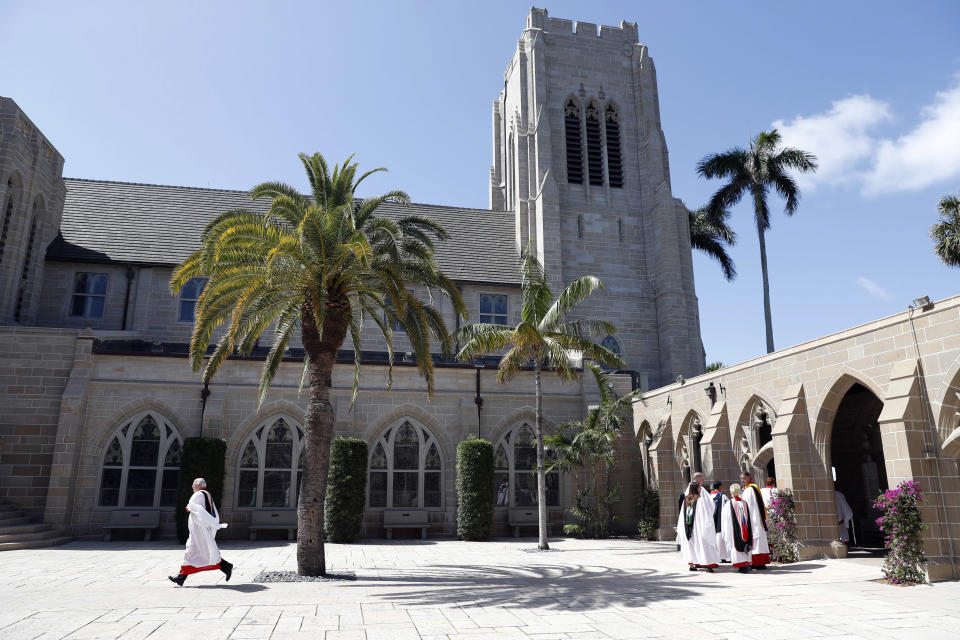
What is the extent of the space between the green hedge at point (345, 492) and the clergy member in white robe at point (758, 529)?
9.87 metres

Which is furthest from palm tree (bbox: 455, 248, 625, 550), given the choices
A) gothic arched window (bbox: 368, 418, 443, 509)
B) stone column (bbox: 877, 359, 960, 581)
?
stone column (bbox: 877, 359, 960, 581)

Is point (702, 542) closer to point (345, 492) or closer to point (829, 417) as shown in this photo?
point (829, 417)

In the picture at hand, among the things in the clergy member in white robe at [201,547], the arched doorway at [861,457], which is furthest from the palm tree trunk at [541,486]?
the clergy member in white robe at [201,547]

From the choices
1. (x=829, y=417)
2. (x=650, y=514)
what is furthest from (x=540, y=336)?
(x=829, y=417)

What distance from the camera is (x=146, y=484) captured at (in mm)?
17969

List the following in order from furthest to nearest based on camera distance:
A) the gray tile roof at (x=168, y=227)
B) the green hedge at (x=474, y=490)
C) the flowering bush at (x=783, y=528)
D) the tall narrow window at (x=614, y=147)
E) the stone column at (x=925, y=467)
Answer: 1. the tall narrow window at (x=614, y=147)
2. the gray tile roof at (x=168, y=227)
3. the green hedge at (x=474, y=490)
4. the flowering bush at (x=783, y=528)
5. the stone column at (x=925, y=467)

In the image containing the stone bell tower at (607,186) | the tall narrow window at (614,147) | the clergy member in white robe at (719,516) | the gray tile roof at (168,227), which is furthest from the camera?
the tall narrow window at (614,147)

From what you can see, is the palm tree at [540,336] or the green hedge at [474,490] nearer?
the palm tree at [540,336]

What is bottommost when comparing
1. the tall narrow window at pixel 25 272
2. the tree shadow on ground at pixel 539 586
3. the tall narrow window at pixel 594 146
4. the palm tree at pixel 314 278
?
the tree shadow on ground at pixel 539 586

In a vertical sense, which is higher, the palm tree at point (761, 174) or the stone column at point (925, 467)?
the palm tree at point (761, 174)

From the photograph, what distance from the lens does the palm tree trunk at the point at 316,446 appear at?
37.0ft

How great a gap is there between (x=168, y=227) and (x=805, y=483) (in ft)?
78.3

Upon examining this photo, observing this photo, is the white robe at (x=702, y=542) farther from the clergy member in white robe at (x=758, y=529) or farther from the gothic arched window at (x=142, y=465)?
the gothic arched window at (x=142, y=465)

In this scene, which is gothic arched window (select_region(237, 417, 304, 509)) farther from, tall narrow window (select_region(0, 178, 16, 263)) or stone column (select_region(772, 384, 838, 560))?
stone column (select_region(772, 384, 838, 560))
